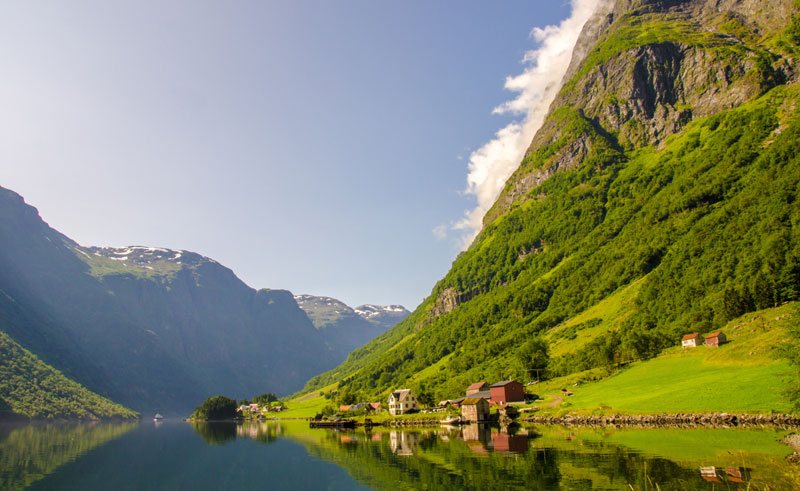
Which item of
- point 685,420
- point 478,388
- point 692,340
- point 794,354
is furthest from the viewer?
point 478,388

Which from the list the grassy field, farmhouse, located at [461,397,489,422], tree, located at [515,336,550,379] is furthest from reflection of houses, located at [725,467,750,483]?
tree, located at [515,336,550,379]

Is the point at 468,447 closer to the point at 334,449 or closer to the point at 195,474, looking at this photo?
the point at 334,449

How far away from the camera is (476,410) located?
11181 cm

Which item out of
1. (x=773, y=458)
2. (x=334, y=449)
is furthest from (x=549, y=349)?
(x=773, y=458)

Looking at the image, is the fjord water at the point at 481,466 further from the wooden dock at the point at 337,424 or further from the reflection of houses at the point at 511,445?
the wooden dock at the point at 337,424

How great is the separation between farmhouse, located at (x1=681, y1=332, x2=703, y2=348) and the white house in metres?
90.4

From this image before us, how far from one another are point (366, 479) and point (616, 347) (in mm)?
101261

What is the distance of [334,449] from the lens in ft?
237

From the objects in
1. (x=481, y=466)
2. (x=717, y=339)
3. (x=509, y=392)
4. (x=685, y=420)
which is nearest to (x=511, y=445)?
(x=481, y=466)

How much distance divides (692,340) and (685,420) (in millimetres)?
50017

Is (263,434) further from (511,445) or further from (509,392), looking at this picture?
(511,445)

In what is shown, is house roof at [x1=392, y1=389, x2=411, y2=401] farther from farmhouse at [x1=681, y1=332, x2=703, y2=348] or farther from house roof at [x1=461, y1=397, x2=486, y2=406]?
farmhouse at [x1=681, y1=332, x2=703, y2=348]

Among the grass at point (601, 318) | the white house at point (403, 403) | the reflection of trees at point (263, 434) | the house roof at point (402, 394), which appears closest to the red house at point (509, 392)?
the grass at point (601, 318)

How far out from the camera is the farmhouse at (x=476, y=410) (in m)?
111
